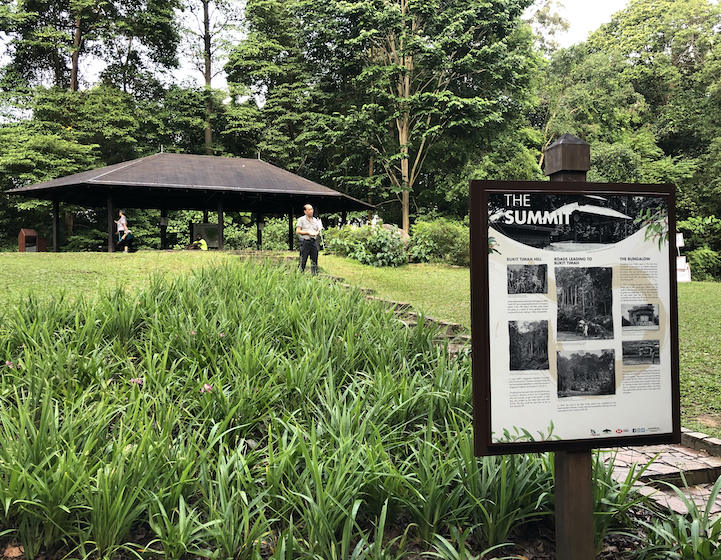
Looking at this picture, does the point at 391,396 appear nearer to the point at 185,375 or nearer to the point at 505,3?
the point at 185,375

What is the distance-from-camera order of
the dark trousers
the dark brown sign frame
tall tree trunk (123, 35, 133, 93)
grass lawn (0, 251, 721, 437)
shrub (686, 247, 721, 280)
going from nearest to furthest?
the dark brown sign frame, grass lawn (0, 251, 721, 437), the dark trousers, shrub (686, 247, 721, 280), tall tree trunk (123, 35, 133, 93)

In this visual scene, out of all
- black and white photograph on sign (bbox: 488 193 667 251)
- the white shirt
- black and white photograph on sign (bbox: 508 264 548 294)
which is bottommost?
black and white photograph on sign (bbox: 508 264 548 294)

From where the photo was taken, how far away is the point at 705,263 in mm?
22250

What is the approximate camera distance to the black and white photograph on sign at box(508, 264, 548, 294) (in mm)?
1830

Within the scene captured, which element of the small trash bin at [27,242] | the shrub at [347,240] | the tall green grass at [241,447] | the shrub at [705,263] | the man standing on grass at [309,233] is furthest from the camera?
the shrub at [705,263]

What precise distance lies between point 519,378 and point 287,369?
5.76ft

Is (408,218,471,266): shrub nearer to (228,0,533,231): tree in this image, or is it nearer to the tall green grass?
(228,0,533,231): tree

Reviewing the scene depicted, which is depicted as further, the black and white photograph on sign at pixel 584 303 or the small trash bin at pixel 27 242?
the small trash bin at pixel 27 242

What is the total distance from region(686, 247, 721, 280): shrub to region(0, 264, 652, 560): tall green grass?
71.8 ft

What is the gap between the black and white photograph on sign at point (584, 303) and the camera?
1855 millimetres

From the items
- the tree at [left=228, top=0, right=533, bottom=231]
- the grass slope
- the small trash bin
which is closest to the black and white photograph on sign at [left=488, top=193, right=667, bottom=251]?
the grass slope

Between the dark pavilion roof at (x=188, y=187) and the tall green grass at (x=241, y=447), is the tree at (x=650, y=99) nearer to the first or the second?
the dark pavilion roof at (x=188, y=187)

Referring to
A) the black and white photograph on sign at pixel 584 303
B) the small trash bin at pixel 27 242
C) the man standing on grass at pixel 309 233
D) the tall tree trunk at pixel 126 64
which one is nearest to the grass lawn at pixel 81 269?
the man standing on grass at pixel 309 233

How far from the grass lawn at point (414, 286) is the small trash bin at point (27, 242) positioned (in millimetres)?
6958
